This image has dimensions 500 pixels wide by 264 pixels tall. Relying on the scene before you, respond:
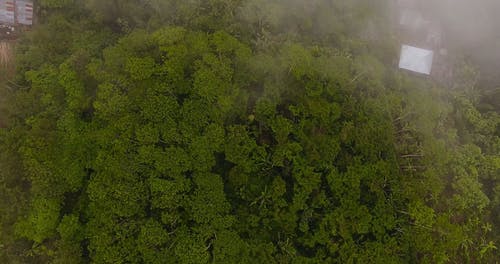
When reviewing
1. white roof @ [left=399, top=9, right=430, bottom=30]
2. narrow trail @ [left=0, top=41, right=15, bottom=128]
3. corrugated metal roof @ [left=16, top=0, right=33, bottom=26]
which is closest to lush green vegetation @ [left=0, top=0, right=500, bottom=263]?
narrow trail @ [left=0, top=41, right=15, bottom=128]

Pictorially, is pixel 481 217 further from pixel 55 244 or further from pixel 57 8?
pixel 57 8

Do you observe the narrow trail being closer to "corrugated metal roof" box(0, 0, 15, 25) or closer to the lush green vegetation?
the lush green vegetation

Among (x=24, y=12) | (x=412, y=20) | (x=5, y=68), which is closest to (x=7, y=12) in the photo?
(x=24, y=12)

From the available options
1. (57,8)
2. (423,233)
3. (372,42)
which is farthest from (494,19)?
(57,8)

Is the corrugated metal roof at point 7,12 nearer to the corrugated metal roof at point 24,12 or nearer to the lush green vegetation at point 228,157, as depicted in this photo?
the corrugated metal roof at point 24,12

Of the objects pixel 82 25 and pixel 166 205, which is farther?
pixel 82 25

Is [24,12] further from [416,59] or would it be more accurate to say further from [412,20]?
[412,20]

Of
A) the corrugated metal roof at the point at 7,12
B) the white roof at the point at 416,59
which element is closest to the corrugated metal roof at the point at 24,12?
the corrugated metal roof at the point at 7,12
